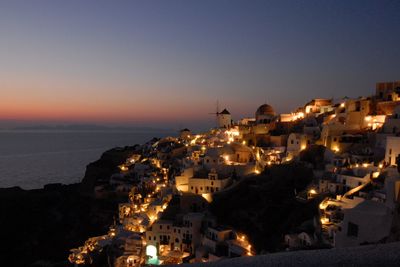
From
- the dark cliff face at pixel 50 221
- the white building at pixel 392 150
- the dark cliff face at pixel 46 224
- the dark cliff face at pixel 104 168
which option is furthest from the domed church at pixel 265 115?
the dark cliff face at pixel 104 168

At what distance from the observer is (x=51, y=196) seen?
5044cm

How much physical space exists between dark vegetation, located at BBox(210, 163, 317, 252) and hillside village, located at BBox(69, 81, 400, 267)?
1.48ft

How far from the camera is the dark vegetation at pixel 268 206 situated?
2038cm

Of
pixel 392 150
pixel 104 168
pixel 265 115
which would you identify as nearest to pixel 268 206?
pixel 392 150

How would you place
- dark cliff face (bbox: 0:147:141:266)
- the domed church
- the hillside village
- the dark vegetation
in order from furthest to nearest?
the domed church
dark cliff face (bbox: 0:147:141:266)
the dark vegetation
the hillside village

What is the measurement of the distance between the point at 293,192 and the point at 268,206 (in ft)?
6.92

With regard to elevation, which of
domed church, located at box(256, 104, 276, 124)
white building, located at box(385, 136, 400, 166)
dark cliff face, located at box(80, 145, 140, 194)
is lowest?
dark cliff face, located at box(80, 145, 140, 194)

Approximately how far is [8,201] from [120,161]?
17.8 metres

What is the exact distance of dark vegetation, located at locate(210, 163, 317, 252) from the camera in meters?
20.4

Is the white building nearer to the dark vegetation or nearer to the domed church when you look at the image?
the dark vegetation

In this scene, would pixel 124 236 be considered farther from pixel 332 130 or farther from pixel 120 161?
pixel 120 161

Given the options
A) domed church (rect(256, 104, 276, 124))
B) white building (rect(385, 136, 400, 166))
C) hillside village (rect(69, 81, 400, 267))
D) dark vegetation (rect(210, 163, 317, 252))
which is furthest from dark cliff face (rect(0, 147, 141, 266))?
white building (rect(385, 136, 400, 166))

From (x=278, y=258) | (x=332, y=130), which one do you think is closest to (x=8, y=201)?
(x=332, y=130)

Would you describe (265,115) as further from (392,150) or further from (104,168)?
(104,168)
